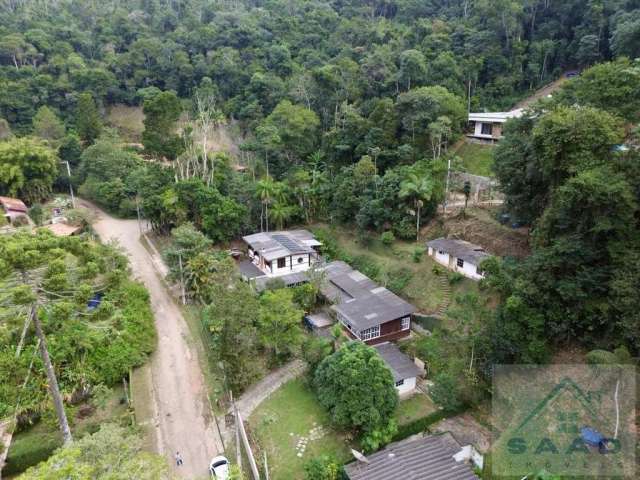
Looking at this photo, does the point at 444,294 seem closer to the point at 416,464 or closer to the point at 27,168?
the point at 416,464

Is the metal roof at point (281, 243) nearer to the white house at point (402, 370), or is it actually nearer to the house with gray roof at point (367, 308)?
the house with gray roof at point (367, 308)

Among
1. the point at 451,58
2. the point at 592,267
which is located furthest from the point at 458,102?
the point at 592,267

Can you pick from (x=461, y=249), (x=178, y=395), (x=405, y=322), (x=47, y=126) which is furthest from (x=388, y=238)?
(x=47, y=126)

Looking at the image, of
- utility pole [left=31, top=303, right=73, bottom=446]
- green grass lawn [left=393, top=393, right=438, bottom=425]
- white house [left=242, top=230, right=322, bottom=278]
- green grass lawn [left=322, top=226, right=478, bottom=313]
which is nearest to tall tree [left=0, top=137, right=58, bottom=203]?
white house [left=242, top=230, right=322, bottom=278]

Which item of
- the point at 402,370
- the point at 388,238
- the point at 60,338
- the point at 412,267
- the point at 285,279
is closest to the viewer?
the point at 402,370

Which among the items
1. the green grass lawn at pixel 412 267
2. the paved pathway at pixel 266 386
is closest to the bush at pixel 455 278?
the green grass lawn at pixel 412 267

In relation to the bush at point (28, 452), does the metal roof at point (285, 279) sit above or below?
above
